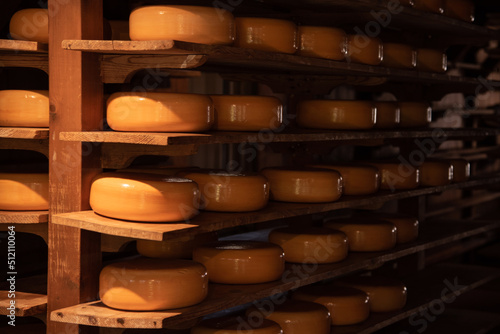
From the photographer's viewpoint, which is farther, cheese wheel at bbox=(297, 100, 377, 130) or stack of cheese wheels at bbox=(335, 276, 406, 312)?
stack of cheese wheels at bbox=(335, 276, 406, 312)

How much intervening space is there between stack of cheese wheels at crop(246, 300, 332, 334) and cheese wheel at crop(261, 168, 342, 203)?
486 millimetres

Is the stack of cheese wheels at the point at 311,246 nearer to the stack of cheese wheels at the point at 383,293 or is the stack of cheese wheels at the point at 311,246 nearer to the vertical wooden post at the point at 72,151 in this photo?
the stack of cheese wheels at the point at 383,293

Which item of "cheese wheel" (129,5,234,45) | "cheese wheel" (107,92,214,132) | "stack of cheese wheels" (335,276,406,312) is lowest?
"stack of cheese wheels" (335,276,406,312)

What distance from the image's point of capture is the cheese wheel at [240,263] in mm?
2969

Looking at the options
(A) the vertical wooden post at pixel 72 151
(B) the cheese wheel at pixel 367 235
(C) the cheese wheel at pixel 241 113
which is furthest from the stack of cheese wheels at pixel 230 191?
(B) the cheese wheel at pixel 367 235

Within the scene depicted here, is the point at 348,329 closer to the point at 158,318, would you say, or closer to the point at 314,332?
the point at 314,332

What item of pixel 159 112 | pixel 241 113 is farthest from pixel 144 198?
pixel 241 113

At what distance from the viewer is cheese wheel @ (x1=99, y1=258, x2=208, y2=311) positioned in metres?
2.57

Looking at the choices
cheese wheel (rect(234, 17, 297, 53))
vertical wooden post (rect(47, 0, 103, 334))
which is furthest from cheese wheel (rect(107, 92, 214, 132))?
cheese wheel (rect(234, 17, 297, 53))

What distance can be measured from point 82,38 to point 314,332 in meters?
1.61

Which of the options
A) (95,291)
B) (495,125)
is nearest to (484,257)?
(495,125)

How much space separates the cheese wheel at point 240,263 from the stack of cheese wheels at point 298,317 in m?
0.22

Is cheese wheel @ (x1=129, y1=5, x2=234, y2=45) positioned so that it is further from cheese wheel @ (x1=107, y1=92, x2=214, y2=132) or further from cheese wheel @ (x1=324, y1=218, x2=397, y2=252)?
cheese wheel @ (x1=324, y1=218, x2=397, y2=252)

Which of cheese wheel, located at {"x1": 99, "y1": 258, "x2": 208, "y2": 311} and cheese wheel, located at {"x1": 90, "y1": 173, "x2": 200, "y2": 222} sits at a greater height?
cheese wheel, located at {"x1": 90, "y1": 173, "x2": 200, "y2": 222}
